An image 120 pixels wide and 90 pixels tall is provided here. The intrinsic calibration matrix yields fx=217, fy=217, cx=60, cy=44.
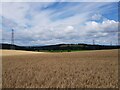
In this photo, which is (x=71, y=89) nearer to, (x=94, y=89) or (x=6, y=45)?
(x=94, y=89)

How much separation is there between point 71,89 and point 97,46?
13275 centimetres

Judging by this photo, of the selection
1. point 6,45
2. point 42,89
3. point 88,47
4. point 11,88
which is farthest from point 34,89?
point 88,47

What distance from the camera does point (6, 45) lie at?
12512cm

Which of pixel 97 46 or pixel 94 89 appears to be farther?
pixel 97 46

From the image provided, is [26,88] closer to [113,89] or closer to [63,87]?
[63,87]

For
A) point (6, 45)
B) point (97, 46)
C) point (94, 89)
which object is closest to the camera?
point (94, 89)

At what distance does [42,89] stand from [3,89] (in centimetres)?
175

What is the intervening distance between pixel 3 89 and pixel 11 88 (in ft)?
1.14

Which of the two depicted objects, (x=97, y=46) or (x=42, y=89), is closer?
(x=42, y=89)

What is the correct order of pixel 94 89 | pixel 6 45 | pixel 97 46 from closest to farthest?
pixel 94 89 < pixel 6 45 < pixel 97 46

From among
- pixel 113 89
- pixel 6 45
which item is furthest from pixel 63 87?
pixel 6 45

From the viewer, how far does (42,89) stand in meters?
9.38

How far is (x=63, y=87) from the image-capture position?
9422 mm

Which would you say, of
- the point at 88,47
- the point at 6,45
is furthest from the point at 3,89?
the point at 88,47
